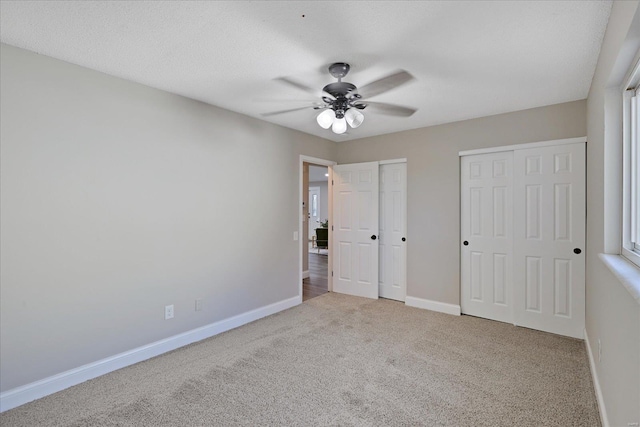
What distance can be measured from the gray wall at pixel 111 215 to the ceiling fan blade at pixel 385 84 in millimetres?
1640

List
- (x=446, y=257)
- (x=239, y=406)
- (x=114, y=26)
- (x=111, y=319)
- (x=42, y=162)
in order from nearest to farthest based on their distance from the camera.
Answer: (x=114, y=26), (x=239, y=406), (x=42, y=162), (x=111, y=319), (x=446, y=257)

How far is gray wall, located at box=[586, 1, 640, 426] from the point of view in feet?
4.43

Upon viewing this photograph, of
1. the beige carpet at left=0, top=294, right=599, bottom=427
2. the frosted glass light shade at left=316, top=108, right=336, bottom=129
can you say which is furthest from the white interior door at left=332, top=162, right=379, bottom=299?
the frosted glass light shade at left=316, top=108, right=336, bottom=129

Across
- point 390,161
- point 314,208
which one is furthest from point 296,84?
point 314,208

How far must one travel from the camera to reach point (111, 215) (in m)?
2.68

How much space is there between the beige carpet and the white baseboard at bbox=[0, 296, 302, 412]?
8cm

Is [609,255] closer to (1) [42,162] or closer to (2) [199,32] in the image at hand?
(2) [199,32]

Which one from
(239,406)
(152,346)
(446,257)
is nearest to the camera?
(239,406)

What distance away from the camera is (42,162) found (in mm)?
2312

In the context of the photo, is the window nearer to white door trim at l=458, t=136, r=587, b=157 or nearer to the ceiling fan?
the ceiling fan

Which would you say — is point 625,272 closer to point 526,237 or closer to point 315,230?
point 526,237

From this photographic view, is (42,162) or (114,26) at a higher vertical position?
(114,26)

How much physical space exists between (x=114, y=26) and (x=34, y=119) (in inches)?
37.8

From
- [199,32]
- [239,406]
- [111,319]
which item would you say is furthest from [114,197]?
[239,406]
